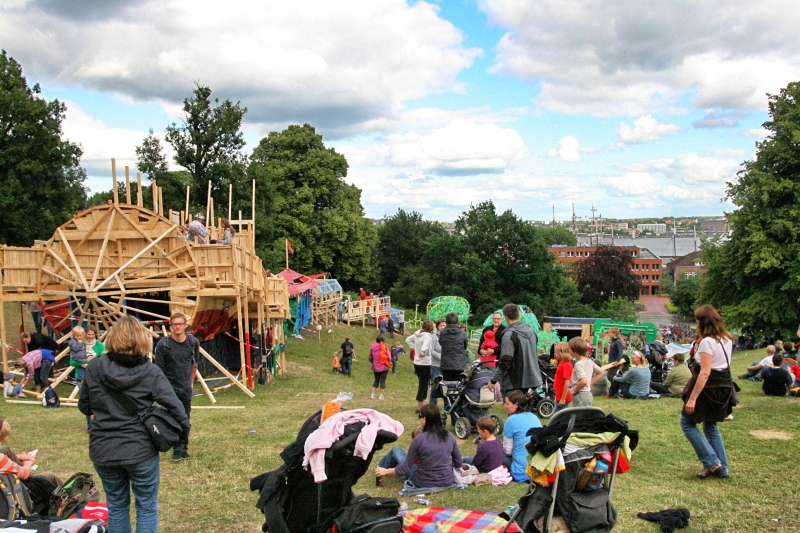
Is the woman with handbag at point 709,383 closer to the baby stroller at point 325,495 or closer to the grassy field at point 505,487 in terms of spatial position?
the grassy field at point 505,487

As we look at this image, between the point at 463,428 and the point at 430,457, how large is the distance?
279 centimetres

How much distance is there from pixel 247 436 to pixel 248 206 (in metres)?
21.4

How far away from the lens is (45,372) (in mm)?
14195

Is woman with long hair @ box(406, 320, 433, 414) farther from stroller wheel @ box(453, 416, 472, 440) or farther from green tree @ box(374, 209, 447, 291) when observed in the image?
green tree @ box(374, 209, 447, 291)

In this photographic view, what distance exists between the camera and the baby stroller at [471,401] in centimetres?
981

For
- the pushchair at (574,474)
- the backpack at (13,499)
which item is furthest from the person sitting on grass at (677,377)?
the backpack at (13,499)

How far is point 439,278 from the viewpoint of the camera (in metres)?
53.7

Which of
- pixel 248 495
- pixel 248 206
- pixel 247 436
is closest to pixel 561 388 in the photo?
pixel 248 495

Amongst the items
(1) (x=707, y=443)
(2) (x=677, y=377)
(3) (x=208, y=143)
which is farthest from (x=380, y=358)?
(3) (x=208, y=143)

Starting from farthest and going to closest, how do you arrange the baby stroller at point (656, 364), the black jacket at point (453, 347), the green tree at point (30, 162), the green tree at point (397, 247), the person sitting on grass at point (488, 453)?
the green tree at point (397, 247)
the green tree at point (30, 162)
the baby stroller at point (656, 364)
the black jacket at point (453, 347)
the person sitting on grass at point (488, 453)

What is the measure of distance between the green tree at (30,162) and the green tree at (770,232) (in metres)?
31.1

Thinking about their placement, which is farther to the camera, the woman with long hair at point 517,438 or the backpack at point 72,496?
the woman with long hair at point 517,438

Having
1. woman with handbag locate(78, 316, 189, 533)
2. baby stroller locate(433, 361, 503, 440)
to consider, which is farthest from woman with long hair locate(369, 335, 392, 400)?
woman with handbag locate(78, 316, 189, 533)

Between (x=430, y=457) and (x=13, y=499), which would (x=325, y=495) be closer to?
(x=430, y=457)
